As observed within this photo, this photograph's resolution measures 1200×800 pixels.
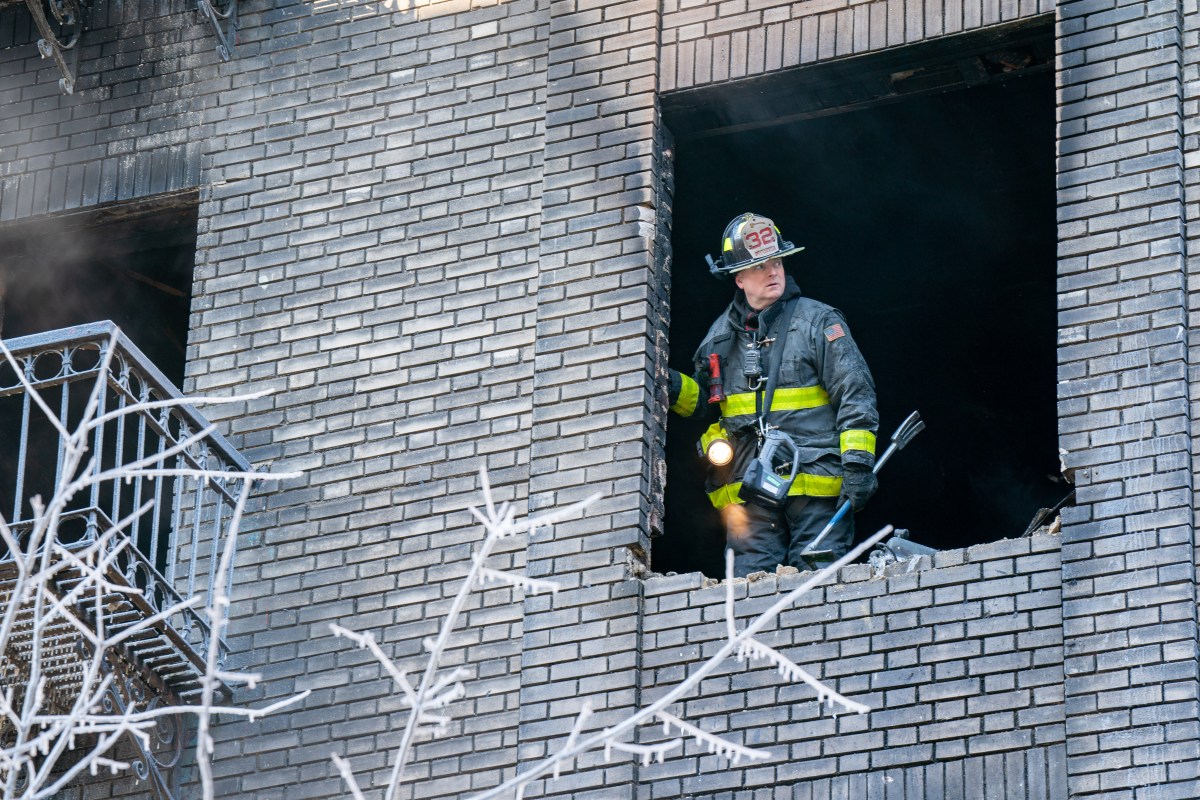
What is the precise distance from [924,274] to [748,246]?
2.25 m

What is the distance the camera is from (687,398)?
10.4m

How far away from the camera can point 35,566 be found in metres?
9.31

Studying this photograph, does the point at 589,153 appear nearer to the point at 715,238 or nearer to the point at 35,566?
the point at 715,238

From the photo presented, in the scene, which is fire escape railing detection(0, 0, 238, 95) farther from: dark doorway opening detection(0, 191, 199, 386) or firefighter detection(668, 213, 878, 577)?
firefighter detection(668, 213, 878, 577)

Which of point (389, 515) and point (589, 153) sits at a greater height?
point (589, 153)

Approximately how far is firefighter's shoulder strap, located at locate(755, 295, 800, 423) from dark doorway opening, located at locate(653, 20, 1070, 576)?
0.98 meters

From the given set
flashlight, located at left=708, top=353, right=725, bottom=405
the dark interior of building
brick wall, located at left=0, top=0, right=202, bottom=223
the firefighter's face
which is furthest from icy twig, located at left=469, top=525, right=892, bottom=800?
the dark interior of building

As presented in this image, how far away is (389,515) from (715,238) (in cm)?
295

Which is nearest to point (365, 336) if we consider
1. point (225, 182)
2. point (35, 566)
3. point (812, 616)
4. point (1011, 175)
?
point (225, 182)

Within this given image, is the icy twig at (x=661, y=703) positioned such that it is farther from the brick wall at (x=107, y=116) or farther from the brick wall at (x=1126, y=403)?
the brick wall at (x=107, y=116)

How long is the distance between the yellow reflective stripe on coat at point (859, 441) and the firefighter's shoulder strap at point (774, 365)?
1.64ft

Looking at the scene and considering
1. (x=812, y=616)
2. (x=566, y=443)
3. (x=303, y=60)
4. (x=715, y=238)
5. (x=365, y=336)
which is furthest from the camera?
(x=715, y=238)

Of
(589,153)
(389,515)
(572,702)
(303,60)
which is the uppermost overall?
(303,60)

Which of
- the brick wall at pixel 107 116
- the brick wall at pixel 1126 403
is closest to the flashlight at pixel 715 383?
the brick wall at pixel 1126 403
